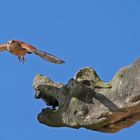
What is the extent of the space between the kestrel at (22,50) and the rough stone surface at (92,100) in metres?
0.58

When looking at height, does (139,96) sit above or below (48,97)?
below

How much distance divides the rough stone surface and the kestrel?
578 mm

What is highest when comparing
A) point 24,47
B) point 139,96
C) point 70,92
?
point 24,47

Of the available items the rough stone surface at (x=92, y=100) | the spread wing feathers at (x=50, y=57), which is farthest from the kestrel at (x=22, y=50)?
the rough stone surface at (x=92, y=100)

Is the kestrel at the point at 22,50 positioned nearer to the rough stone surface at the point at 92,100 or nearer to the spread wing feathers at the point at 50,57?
the spread wing feathers at the point at 50,57

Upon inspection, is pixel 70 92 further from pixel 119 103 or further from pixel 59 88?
pixel 119 103

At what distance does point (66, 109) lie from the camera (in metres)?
13.8

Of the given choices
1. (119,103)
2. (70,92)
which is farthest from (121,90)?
(70,92)

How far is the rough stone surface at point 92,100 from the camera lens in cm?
1263

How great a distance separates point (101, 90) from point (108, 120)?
0.62m

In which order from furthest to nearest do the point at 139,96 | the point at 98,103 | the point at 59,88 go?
the point at 59,88 < the point at 98,103 < the point at 139,96

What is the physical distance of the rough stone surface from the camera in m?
12.6

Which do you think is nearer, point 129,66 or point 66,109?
point 129,66

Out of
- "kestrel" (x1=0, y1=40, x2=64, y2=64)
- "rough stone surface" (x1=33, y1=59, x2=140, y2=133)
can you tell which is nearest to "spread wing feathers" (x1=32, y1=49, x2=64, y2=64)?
"kestrel" (x1=0, y1=40, x2=64, y2=64)
